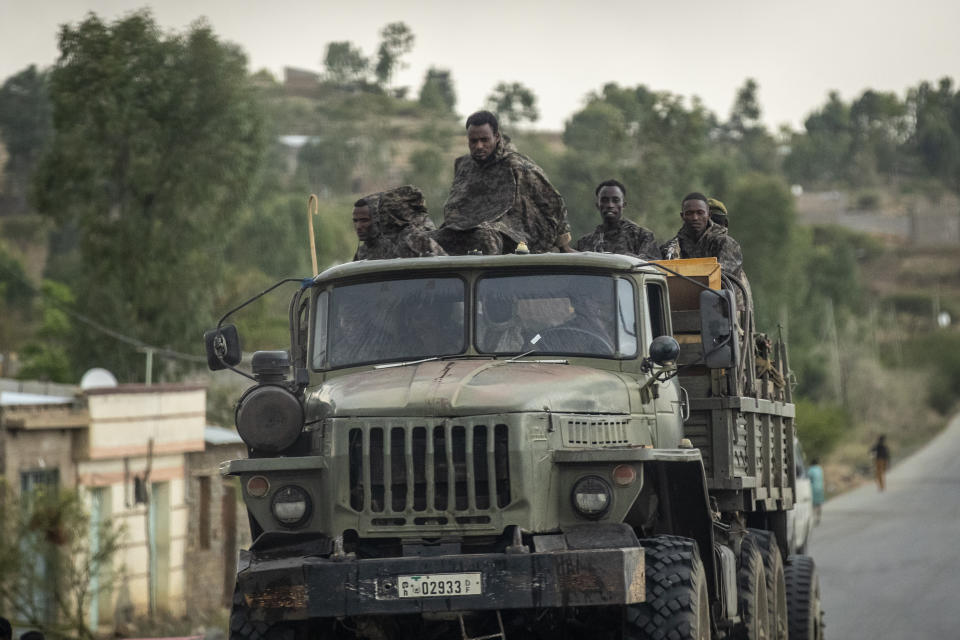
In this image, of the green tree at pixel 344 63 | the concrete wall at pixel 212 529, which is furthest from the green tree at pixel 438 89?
the concrete wall at pixel 212 529

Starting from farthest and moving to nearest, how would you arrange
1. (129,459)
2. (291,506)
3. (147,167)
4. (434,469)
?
1. (147,167)
2. (129,459)
3. (291,506)
4. (434,469)

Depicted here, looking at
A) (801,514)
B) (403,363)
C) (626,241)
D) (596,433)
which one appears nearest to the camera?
(596,433)

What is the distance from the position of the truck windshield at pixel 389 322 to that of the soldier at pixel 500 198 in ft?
4.97

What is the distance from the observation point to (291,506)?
868cm

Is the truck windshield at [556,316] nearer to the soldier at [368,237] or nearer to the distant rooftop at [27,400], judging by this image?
the soldier at [368,237]

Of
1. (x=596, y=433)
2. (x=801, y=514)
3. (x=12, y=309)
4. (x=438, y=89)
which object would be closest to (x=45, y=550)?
(x=801, y=514)

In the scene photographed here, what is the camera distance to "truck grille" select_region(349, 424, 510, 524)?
8.30 m

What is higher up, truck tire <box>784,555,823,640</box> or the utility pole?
the utility pole

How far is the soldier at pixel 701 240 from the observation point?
12086mm

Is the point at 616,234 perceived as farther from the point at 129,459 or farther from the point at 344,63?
the point at 344,63

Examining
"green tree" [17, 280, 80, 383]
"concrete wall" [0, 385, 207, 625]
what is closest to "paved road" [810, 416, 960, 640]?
"concrete wall" [0, 385, 207, 625]

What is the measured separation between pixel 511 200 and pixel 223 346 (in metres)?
2.33

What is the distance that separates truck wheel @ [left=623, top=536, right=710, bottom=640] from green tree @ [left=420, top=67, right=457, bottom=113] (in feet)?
472

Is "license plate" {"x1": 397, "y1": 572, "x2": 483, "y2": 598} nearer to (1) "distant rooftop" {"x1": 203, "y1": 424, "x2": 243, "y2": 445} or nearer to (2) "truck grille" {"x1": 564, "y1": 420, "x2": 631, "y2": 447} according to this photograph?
(2) "truck grille" {"x1": 564, "y1": 420, "x2": 631, "y2": 447}
